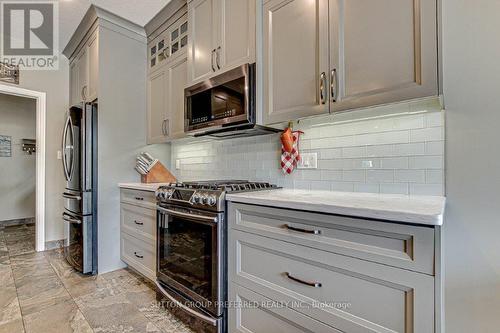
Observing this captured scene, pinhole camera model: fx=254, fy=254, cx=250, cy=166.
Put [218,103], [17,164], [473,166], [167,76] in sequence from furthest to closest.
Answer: [17,164] → [167,76] → [218,103] → [473,166]

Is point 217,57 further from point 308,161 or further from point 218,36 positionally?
point 308,161

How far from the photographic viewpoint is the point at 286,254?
122 cm

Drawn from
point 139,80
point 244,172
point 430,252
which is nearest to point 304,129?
point 244,172

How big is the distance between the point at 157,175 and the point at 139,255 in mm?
860

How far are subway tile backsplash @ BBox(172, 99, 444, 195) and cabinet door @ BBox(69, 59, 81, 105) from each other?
2485 millimetres

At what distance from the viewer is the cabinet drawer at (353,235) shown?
852mm

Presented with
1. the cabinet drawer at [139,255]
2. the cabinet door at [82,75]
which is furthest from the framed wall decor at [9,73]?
the cabinet drawer at [139,255]

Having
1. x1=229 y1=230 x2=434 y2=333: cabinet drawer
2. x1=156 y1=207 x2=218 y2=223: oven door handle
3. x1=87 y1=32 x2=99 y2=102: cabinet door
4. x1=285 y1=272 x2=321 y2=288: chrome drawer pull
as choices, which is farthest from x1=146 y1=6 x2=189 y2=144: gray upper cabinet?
x1=285 y1=272 x2=321 y2=288: chrome drawer pull

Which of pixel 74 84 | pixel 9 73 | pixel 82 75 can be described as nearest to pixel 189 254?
pixel 82 75

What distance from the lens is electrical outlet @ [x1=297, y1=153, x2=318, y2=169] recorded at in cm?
179

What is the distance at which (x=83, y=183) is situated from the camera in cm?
250

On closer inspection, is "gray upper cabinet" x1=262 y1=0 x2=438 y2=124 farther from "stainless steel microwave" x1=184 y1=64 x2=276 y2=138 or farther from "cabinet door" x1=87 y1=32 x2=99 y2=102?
"cabinet door" x1=87 y1=32 x2=99 y2=102

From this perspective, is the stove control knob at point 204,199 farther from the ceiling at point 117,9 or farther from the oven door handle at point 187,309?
the ceiling at point 117,9

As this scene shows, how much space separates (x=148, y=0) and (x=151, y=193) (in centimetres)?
177
